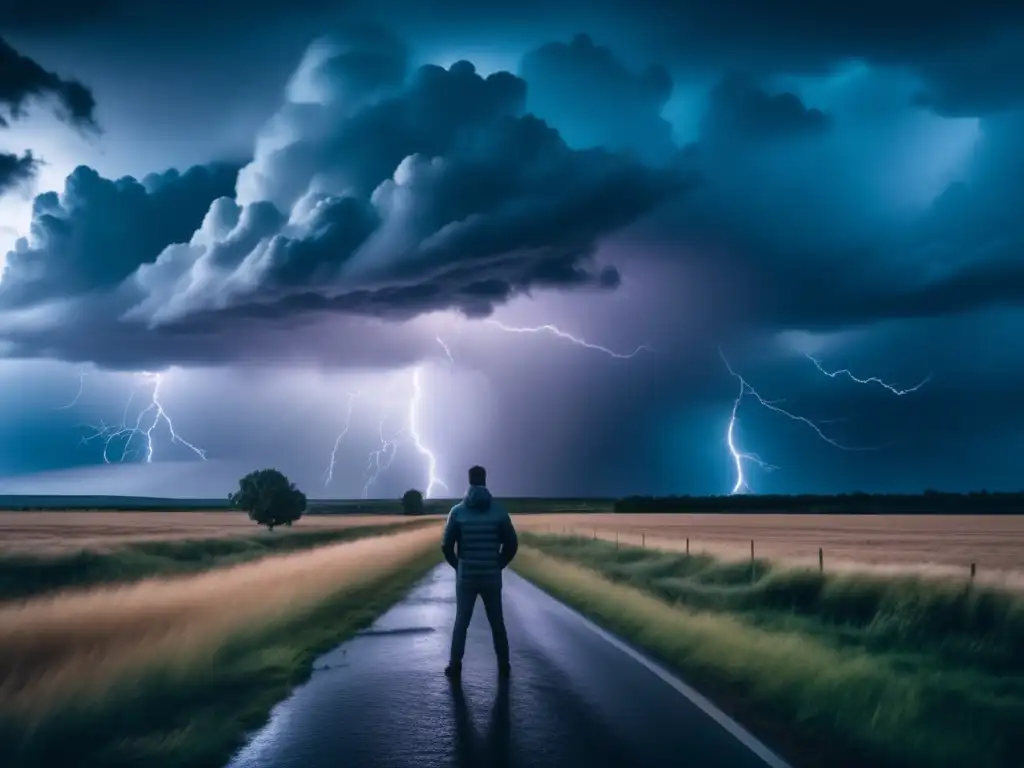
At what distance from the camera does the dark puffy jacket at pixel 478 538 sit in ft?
33.2

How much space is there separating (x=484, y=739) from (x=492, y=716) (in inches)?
33.3

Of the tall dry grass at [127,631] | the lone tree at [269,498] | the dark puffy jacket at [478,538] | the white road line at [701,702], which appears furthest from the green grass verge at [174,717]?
the lone tree at [269,498]

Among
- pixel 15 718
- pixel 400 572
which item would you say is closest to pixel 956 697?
pixel 15 718

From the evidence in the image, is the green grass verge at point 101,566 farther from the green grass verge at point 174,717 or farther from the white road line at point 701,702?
the white road line at point 701,702

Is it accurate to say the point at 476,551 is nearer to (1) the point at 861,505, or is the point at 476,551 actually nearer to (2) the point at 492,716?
(2) the point at 492,716

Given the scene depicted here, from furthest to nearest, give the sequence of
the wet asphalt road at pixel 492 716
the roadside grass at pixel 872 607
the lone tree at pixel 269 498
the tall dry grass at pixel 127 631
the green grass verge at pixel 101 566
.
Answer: the lone tree at pixel 269 498
the green grass verge at pixel 101 566
the roadside grass at pixel 872 607
the tall dry grass at pixel 127 631
the wet asphalt road at pixel 492 716

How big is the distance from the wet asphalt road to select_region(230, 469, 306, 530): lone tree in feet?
253

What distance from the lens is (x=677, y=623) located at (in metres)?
14.7

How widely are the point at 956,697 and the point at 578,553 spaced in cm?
3127

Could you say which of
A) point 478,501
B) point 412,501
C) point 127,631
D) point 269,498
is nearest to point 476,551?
point 478,501

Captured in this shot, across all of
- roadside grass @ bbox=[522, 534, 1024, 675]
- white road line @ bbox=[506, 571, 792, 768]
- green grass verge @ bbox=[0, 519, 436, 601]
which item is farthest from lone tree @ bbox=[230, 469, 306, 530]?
white road line @ bbox=[506, 571, 792, 768]

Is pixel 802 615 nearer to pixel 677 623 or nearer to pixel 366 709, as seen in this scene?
pixel 677 623

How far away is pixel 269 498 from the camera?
86750 mm

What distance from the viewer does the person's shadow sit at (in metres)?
6.47
